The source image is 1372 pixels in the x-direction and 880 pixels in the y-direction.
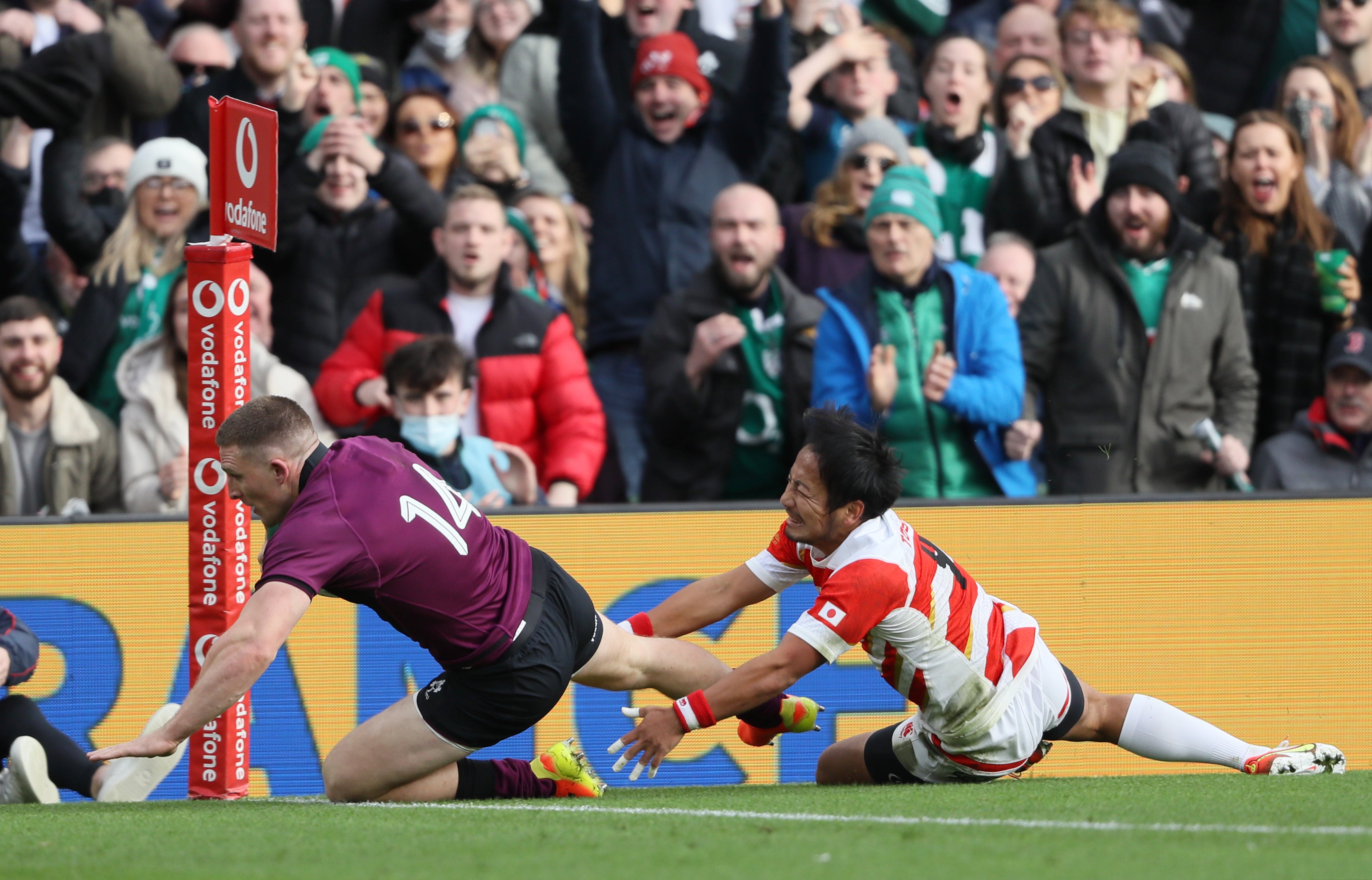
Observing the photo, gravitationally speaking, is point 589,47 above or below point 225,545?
above

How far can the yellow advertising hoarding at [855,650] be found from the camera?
6711 millimetres

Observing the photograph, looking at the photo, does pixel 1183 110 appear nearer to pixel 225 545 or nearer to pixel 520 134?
pixel 520 134

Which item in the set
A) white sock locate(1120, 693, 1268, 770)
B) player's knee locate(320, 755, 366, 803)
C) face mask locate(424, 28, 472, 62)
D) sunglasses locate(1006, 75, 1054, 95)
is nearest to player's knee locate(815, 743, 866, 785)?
white sock locate(1120, 693, 1268, 770)

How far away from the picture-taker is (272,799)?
5.79 m

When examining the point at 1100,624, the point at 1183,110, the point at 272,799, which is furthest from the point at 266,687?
the point at 1183,110

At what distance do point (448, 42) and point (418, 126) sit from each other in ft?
2.53

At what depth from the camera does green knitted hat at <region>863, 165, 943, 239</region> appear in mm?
7719

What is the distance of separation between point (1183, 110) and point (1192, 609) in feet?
10.6

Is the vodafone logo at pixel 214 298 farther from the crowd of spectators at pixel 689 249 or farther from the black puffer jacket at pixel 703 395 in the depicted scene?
the black puffer jacket at pixel 703 395

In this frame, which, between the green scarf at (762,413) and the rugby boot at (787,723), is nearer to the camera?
the rugby boot at (787,723)

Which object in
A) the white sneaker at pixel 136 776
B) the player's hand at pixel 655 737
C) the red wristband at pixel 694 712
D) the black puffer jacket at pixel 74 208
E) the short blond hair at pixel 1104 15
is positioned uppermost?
the short blond hair at pixel 1104 15

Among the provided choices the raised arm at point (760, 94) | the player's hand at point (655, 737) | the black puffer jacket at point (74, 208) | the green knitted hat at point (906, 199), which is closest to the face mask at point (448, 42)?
the raised arm at point (760, 94)

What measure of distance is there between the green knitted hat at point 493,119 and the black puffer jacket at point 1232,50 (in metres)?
4.39

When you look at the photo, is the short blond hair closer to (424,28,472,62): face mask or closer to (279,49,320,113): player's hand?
(424,28,472,62): face mask
